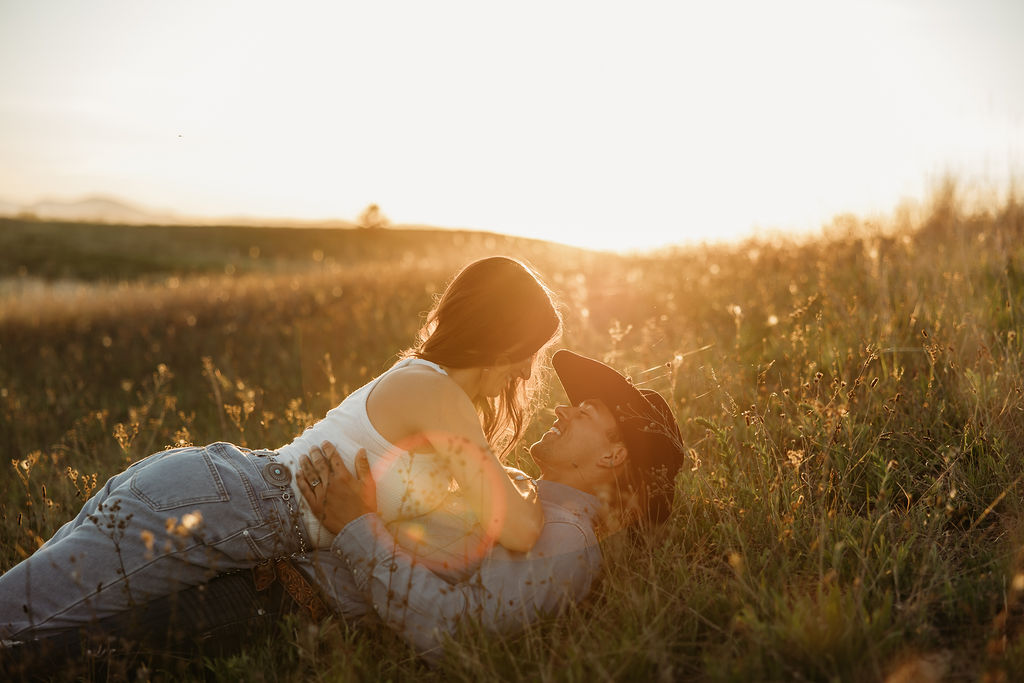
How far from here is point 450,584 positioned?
246 cm

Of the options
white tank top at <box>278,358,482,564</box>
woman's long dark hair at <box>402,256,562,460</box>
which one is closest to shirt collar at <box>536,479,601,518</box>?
white tank top at <box>278,358,482,564</box>

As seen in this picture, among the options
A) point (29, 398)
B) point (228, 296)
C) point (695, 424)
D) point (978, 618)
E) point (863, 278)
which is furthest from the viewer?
point (228, 296)

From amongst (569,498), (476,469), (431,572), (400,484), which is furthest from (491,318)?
(431,572)

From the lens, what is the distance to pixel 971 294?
4.18 metres

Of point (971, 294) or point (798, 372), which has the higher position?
point (971, 294)

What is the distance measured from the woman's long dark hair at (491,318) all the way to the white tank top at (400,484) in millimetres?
112

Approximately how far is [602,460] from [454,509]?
69 centimetres

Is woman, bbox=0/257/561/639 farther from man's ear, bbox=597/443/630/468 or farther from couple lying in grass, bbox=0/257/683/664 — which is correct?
man's ear, bbox=597/443/630/468

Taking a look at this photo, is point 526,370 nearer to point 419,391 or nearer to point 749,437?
point 419,391

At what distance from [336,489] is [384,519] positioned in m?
0.21

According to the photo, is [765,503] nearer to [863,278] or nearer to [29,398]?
[863,278]

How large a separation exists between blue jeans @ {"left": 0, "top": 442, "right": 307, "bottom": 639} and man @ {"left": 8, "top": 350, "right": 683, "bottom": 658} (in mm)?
98

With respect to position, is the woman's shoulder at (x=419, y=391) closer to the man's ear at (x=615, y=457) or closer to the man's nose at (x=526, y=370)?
the man's nose at (x=526, y=370)

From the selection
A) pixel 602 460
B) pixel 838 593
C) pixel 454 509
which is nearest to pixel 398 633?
pixel 454 509
